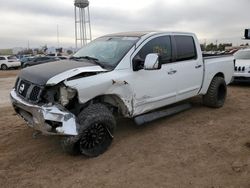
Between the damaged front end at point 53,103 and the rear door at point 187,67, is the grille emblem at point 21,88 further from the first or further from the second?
the rear door at point 187,67

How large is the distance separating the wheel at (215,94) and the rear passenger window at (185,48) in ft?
3.57

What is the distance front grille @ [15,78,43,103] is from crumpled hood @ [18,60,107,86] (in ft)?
0.24

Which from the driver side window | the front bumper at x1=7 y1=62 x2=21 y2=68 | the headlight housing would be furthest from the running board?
the front bumper at x1=7 y1=62 x2=21 y2=68

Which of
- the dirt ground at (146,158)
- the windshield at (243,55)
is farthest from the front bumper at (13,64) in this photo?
the dirt ground at (146,158)

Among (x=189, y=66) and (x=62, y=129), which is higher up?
(x=189, y=66)

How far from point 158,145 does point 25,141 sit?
2.31m

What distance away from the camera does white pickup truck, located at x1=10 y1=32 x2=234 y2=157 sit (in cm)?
436

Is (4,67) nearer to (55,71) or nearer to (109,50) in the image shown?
(109,50)

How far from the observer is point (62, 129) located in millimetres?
4227

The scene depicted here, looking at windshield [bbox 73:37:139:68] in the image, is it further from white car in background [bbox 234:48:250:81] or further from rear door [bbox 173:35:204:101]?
white car in background [bbox 234:48:250:81]

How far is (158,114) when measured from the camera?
599 cm

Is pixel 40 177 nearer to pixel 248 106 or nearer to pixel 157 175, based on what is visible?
pixel 157 175

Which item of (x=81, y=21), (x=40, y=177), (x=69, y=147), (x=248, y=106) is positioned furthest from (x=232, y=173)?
(x=81, y=21)

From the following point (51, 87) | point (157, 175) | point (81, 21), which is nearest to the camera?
point (157, 175)
